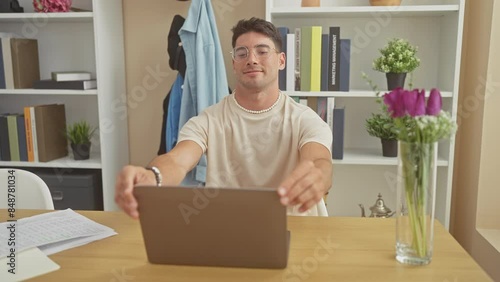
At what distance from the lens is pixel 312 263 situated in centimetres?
98

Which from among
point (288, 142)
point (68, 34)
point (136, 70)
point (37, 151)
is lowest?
point (37, 151)

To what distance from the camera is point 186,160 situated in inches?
59.0

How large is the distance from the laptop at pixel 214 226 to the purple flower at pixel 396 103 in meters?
0.28

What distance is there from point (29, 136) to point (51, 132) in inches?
4.5

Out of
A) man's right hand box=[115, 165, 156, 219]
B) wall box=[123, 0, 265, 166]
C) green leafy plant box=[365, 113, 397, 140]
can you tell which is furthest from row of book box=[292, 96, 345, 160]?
man's right hand box=[115, 165, 156, 219]

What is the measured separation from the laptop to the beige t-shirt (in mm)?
694

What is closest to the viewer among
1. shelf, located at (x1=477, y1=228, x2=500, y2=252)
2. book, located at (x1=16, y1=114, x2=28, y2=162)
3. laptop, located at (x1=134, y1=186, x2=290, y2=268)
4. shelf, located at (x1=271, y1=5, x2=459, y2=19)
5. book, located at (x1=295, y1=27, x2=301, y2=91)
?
laptop, located at (x1=134, y1=186, x2=290, y2=268)

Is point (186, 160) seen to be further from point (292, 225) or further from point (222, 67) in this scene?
point (222, 67)

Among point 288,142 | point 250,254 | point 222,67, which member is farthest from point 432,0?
point 250,254

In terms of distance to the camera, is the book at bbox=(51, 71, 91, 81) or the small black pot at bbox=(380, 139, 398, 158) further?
the book at bbox=(51, 71, 91, 81)

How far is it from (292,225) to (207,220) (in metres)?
0.38

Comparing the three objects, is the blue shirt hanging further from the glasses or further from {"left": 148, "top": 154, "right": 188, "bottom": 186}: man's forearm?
{"left": 148, "top": 154, "right": 188, "bottom": 186}: man's forearm

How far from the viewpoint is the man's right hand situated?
897 millimetres

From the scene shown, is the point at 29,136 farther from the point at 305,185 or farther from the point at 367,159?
the point at 305,185
